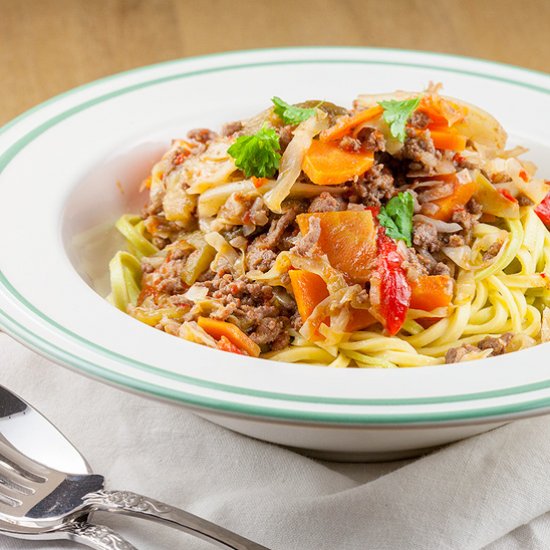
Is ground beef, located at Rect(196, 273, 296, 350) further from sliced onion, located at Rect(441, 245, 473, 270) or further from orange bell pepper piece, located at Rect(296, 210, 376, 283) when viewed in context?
sliced onion, located at Rect(441, 245, 473, 270)

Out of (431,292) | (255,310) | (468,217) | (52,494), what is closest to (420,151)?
(468,217)

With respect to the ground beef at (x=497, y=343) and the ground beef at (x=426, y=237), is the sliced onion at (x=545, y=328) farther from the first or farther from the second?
the ground beef at (x=426, y=237)

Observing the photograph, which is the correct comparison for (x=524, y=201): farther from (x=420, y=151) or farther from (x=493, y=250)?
(x=420, y=151)

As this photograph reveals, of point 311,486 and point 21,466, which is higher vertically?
point 311,486

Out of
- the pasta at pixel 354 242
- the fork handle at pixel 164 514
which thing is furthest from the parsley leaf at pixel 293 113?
the fork handle at pixel 164 514

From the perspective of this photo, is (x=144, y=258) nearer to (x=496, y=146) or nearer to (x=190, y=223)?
(x=190, y=223)

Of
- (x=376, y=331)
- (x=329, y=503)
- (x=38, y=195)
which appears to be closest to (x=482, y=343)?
(x=376, y=331)
